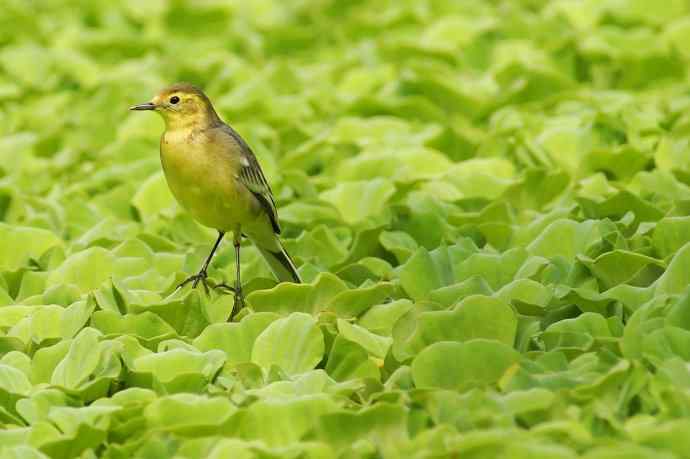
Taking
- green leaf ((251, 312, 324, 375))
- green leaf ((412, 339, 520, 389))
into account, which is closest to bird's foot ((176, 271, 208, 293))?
green leaf ((251, 312, 324, 375))

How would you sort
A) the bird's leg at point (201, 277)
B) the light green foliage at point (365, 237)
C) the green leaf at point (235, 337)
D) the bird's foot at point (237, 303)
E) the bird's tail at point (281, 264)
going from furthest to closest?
1. the bird's tail at point (281, 264)
2. the bird's leg at point (201, 277)
3. the bird's foot at point (237, 303)
4. the green leaf at point (235, 337)
5. the light green foliage at point (365, 237)

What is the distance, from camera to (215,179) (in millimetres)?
5340

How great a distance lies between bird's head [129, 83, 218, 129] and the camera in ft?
18.1

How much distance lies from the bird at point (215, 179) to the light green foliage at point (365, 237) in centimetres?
14

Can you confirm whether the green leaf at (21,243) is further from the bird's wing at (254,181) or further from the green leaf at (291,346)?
the green leaf at (291,346)

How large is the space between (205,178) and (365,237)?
2.16 ft

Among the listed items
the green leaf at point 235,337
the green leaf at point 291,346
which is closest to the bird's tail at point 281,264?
the green leaf at point 235,337

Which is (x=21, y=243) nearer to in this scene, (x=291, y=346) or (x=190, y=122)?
(x=190, y=122)

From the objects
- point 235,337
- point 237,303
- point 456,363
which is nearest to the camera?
point 456,363

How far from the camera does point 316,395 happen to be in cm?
386

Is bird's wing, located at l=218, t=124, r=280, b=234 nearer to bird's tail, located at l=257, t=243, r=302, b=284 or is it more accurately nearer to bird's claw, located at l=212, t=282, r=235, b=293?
bird's tail, located at l=257, t=243, r=302, b=284

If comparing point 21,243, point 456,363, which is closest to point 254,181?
point 21,243

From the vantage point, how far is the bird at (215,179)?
17.5 ft

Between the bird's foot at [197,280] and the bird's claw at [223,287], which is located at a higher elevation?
the bird's foot at [197,280]
